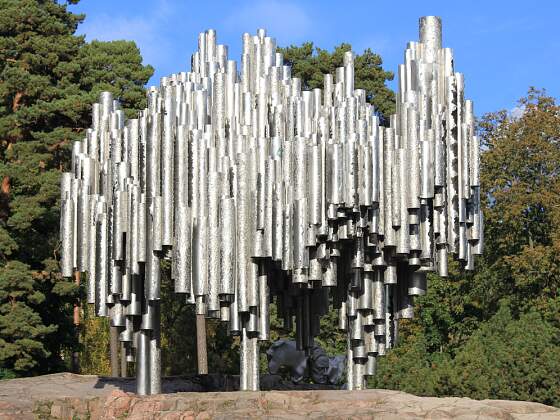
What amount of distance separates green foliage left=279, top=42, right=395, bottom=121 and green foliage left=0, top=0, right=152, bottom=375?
8.85 m

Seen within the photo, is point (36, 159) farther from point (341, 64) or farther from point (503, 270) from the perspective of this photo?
point (503, 270)

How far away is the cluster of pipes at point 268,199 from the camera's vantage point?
60.1 ft

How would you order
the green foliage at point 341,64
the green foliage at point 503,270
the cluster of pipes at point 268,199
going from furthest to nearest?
the green foliage at point 341,64
the green foliage at point 503,270
the cluster of pipes at point 268,199

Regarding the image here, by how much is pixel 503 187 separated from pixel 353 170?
2314 cm

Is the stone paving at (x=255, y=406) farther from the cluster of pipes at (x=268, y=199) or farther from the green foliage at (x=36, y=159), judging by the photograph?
the green foliage at (x=36, y=159)

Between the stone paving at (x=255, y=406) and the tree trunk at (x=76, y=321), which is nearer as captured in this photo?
the stone paving at (x=255, y=406)

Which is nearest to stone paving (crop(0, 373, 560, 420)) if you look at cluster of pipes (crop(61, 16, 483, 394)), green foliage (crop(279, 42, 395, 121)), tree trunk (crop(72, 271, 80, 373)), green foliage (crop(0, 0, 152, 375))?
cluster of pipes (crop(61, 16, 483, 394))

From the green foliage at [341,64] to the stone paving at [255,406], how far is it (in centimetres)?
2263

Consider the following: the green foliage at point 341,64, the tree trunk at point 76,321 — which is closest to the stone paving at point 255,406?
the tree trunk at point 76,321

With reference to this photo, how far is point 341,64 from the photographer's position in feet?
135

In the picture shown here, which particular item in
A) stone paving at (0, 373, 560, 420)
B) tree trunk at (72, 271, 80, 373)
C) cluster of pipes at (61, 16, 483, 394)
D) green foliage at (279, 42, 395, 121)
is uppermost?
green foliage at (279, 42, 395, 121)

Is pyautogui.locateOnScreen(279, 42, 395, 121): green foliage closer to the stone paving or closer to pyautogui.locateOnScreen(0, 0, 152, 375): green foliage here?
pyautogui.locateOnScreen(0, 0, 152, 375): green foliage

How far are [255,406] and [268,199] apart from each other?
132 inches

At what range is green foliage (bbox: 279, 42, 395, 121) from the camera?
40750mm
